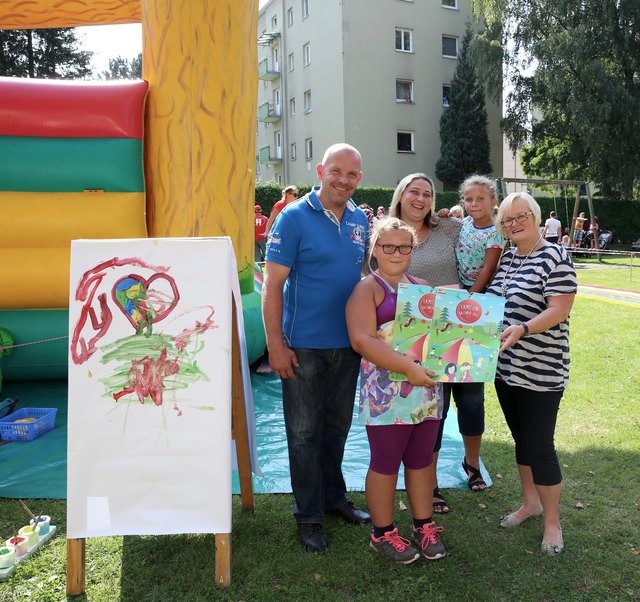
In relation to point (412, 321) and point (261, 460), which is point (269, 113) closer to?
point (261, 460)

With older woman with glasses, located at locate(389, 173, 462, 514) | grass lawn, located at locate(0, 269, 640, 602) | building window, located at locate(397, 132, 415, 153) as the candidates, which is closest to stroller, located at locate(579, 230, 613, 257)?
building window, located at locate(397, 132, 415, 153)

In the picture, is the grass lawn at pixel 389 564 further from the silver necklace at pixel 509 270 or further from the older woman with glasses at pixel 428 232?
the silver necklace at pixel 509 270

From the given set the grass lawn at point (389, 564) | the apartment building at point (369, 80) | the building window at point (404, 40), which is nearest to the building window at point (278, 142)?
the apartment building at point (369, 80)

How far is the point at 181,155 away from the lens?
4.59 metres

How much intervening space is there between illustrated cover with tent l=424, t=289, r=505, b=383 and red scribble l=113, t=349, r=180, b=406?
1086mm

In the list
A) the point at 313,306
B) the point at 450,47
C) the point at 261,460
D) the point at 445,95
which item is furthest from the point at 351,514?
the point at 450,47

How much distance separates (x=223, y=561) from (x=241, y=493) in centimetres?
69

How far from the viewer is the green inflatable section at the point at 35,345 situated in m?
4.77

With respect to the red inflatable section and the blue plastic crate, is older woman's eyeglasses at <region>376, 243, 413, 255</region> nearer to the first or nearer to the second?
the red inflatable section

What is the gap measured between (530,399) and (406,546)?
87 centimetres

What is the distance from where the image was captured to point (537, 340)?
109 inches

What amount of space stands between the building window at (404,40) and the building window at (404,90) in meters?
1.26

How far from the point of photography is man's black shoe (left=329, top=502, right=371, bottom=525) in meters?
3.08

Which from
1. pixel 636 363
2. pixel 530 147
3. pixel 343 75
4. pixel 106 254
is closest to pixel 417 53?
pixel 343 75
